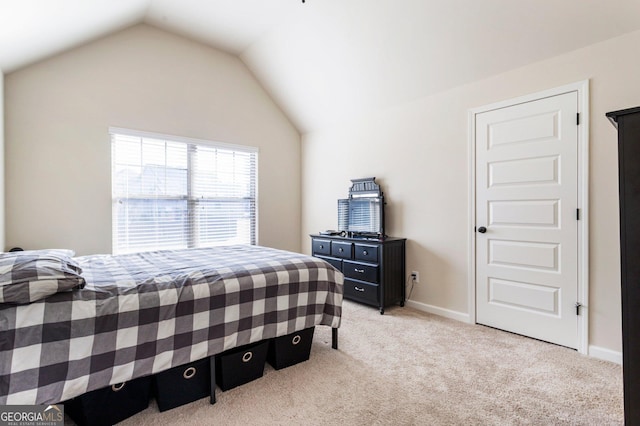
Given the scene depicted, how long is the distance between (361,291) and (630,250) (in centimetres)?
254

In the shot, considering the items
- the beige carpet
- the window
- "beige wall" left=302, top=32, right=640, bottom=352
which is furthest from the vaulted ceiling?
the beige carpet

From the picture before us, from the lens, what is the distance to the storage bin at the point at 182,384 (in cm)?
167

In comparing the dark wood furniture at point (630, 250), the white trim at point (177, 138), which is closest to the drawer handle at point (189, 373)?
the dark wood furniture at point (630, 250)

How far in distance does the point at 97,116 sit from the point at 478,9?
12.3ft

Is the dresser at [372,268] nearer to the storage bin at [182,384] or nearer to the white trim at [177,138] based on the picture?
the white trim at [177,138]

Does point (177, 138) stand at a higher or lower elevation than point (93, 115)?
lower

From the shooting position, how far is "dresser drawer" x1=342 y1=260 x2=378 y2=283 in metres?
3.29

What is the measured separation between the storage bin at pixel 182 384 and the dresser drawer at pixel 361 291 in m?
1.95

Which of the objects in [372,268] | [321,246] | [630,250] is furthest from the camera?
[321,246]

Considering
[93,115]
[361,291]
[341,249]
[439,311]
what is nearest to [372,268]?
[361,291]

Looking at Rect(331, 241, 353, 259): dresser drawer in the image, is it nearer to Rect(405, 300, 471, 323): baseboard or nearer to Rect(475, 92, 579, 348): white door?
Rect(405, 300, 471, 323): baseboard

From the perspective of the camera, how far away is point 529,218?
263cm

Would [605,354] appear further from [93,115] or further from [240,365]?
[93,115]

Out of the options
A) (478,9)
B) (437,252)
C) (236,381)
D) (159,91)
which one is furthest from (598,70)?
(159,91)
